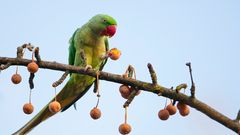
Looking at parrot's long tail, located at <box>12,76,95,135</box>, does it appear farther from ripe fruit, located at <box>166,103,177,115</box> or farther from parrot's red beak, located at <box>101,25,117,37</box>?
ripe fruit, located at <box>166,103,177,115</box>

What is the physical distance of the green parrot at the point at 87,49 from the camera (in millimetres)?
6922

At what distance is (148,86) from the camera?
3.59 m

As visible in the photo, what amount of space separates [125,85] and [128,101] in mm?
158

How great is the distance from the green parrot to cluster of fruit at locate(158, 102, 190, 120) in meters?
3.30

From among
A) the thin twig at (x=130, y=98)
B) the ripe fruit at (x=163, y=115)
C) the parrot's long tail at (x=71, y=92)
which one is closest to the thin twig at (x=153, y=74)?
the thin twig at (x=130, y=98)

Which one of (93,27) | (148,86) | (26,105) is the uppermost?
(93,27)

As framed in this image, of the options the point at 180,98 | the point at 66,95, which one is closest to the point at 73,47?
the point at 66,95

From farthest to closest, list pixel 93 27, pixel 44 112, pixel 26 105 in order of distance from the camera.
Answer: pixel 93 27, pixel 44 112, pixel 26 105

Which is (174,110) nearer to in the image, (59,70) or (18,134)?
(59,70)

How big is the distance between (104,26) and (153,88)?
4357 mm

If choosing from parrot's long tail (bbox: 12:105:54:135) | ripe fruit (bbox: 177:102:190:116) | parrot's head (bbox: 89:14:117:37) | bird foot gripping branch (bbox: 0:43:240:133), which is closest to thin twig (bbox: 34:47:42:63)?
bird foot gripping branch (bbox: 0:43:240:133)

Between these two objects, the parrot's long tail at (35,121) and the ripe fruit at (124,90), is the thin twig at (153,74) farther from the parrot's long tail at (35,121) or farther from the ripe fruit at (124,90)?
the parrot's long tail at (35,121)

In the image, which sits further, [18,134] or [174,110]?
[18,134]

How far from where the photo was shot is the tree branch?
3383 millimetres
